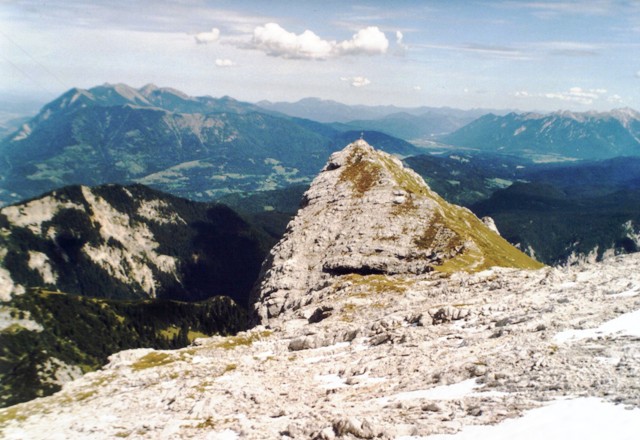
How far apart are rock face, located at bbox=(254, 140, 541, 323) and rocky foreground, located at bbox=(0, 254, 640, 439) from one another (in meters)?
44.5

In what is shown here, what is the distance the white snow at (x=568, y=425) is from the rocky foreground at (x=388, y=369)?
715mm

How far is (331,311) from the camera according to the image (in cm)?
9475

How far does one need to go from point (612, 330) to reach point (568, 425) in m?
18.7

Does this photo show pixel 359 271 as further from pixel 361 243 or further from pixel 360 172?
pixel 360 172

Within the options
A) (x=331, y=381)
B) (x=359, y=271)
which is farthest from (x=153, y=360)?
(x=359, y=271)

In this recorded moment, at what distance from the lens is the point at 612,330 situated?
4178cm

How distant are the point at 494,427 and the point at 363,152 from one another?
6668 inches

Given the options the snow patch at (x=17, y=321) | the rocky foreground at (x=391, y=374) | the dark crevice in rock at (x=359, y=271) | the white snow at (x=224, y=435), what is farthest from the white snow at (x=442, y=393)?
the snow patch at (x=17, y=321)

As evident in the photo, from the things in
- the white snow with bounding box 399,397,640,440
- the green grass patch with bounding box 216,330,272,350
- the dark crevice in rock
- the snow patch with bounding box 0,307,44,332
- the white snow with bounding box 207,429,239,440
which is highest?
the white snow with bounding box 399,397,640,440

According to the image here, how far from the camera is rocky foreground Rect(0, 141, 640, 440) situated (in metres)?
34.7

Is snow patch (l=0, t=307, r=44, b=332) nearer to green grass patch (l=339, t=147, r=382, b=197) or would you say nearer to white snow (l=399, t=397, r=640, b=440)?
green grass patch (l=339, t=147, r=382, b=197)

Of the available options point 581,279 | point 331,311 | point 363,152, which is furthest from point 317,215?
point 581,279

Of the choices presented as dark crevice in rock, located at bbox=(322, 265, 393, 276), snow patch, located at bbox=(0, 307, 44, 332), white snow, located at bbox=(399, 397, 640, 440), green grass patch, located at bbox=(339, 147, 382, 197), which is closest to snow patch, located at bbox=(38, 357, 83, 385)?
snow patch, located at bbox=(0, 307, 44, 332)

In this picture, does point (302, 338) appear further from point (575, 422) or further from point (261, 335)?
point (575, 422)
